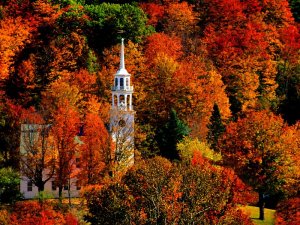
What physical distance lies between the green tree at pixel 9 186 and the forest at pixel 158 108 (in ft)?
0.45

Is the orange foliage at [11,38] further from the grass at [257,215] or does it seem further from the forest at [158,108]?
the grass at [257,215]

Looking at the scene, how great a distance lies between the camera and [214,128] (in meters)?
91.0

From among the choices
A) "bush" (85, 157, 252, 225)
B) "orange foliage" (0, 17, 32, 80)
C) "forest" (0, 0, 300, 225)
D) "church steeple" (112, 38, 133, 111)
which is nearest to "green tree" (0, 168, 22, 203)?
"forest" (0, 0, 300, 225)

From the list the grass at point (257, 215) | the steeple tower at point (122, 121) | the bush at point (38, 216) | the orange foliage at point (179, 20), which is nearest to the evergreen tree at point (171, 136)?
the steeple tower at point (122, 121)

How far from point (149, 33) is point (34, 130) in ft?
108

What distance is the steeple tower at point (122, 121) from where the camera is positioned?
3145 inches

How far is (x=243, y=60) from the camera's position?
107562 millimetres

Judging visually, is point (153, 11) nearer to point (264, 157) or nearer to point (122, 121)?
point (122, 121)

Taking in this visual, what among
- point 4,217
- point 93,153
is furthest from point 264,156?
point 4,217

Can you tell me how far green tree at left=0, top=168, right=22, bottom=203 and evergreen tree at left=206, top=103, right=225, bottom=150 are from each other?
2219cm

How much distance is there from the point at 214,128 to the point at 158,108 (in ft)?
25.3

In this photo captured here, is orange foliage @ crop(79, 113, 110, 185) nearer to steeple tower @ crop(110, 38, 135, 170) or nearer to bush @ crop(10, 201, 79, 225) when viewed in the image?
steeple tower @ crop(110, 38, 135, 170)

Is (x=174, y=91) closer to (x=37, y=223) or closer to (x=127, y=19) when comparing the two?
(x=127, y=19)

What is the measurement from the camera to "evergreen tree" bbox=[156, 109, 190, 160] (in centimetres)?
8650
